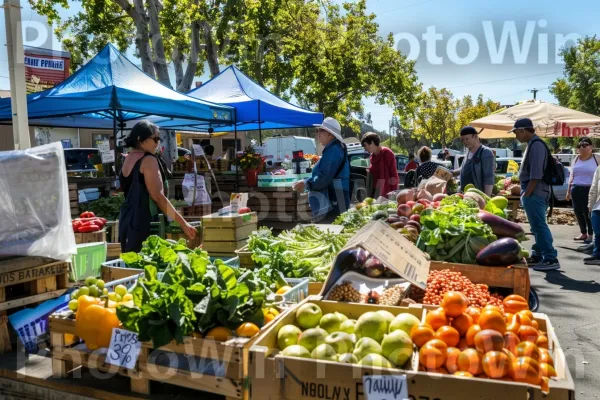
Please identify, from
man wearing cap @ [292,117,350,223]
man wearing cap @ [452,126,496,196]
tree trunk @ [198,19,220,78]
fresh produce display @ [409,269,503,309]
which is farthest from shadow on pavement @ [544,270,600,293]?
tree trunk @ [198,19,220,78]

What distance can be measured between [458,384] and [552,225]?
1239 cm

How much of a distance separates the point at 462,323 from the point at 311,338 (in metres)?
0.71

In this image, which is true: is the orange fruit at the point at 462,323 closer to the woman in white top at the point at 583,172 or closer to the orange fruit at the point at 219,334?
the orange fruit at the point at 219,334

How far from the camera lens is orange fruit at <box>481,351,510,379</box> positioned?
1903 mm

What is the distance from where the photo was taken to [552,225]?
42.0ft

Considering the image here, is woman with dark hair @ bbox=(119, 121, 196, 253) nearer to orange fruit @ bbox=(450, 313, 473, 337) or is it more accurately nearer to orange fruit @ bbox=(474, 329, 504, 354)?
orange fruit @ bbox=(450, 313, 473, 337)

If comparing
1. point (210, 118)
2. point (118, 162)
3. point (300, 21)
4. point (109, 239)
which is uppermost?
point (300, 21)

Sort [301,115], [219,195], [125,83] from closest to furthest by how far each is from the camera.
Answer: [125,83] → [219,195] → [301,115]

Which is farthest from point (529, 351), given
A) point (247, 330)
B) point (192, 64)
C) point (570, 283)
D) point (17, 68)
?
point (192, 64)

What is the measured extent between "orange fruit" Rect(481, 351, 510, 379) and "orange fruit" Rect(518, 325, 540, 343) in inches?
13.6

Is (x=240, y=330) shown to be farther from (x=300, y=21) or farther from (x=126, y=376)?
(x=300, y=21)

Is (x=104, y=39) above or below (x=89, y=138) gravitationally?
above

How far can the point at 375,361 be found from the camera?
2.00m

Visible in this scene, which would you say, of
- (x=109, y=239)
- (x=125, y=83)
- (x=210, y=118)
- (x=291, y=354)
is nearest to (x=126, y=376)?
(x=291, y=354)
